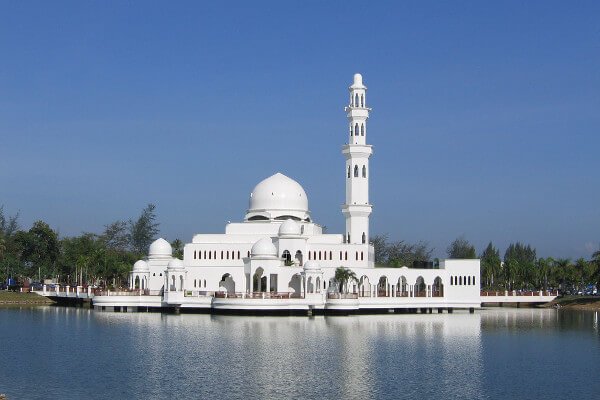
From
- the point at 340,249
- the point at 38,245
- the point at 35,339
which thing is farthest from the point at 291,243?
the point at 38,245

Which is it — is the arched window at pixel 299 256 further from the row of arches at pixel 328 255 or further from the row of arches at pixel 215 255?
the row of arches at pixel 215 255

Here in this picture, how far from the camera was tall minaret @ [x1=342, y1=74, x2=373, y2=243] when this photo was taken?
8419 centimetres

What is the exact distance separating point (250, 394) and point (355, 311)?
1741 inches

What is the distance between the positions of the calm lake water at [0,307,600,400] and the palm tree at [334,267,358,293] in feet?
34.3

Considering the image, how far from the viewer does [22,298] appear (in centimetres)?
9194

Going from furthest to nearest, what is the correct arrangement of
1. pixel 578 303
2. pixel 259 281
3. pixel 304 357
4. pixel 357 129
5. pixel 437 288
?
1. pixel 578 303
2. pixel 437 288
3. pixel 357 129
4. pixel 259 281
5. pixel 304 357

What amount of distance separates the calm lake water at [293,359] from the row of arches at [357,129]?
74.1 ft

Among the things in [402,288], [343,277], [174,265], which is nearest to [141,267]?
[174,265]

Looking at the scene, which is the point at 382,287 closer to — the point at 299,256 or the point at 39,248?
the point at 299,256

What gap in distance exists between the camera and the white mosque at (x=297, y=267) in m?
78.0

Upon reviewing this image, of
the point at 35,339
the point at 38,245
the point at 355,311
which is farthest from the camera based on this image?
the point at 38,245

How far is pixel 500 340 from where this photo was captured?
54.1 m

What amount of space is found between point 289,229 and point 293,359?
134 feet

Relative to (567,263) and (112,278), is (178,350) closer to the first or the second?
(112,278)
